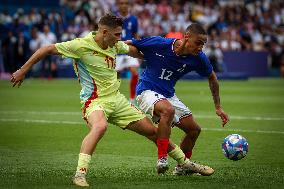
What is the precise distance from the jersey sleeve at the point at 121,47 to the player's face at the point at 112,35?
43 cm

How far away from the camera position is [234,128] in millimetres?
16156

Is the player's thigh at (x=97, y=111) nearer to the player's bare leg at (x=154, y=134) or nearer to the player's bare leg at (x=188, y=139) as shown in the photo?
the player's bare leg at (x=154, y=134)

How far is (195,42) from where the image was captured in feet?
34.0

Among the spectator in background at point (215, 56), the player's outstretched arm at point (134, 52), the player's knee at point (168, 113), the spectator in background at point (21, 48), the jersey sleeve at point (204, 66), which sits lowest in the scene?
the spectator in background at point (215, 56)

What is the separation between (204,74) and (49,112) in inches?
367

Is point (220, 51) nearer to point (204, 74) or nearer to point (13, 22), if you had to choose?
point (13, 22)

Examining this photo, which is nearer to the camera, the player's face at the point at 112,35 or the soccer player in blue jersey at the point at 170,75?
the player's face at the point at 112,35

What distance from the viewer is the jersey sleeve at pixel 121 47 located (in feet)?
33.3

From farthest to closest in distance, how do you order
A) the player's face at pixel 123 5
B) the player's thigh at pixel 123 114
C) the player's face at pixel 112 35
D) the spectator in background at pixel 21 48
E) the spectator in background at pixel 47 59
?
the spectator in background at pixel 47 59 < the spectator in background at pixel 21 48 < the player's face at pixel 123 5 < the player's thigh at pixel 123 114 < the player's face at pixel 112 35

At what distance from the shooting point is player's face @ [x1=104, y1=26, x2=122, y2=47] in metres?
9.57

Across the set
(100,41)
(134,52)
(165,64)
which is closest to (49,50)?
(100,41)

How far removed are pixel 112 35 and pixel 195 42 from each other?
50.1 inches

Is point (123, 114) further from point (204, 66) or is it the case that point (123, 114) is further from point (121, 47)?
point (204, 66)

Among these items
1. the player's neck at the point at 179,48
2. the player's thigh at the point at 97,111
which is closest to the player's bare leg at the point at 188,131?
the player's neck at the point at 179,48
